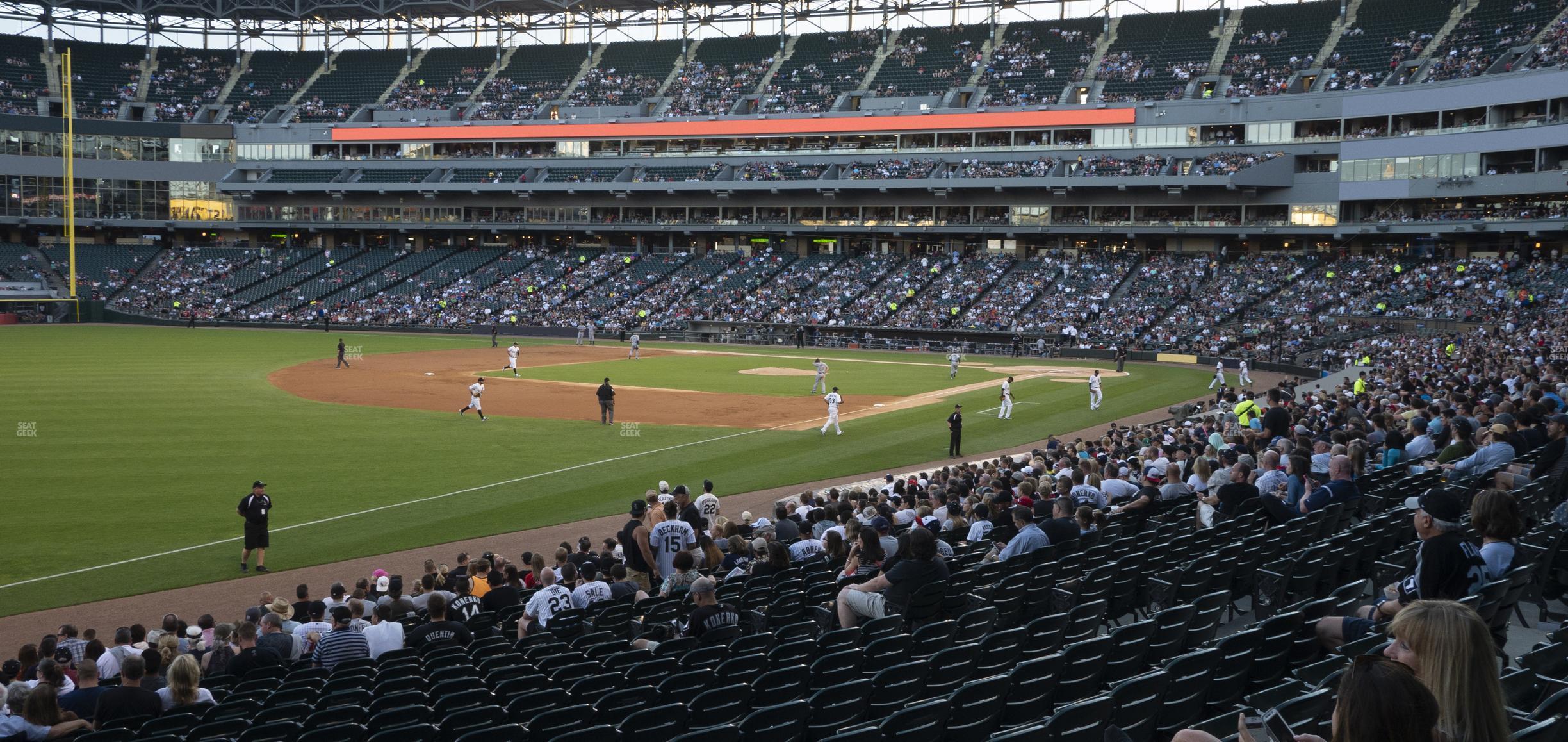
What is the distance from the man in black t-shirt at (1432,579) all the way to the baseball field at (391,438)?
16.8 meters

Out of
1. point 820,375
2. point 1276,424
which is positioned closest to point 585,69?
point 820,375

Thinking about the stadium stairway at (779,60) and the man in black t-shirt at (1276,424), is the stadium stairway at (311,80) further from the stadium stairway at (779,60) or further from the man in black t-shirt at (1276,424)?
the man in black t-shirt at (1276,424)

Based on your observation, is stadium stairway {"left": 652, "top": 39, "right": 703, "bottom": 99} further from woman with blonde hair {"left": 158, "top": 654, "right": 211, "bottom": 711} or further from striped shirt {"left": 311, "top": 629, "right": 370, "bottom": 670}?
woman with blonde hair {"left": 158, "top": 654, "right": 211, "bottom": 711}

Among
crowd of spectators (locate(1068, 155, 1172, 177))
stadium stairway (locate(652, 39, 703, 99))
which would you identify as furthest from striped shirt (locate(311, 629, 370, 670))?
stadium stairway (locate(652, 39, 703, 99))

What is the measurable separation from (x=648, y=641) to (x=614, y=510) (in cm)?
1318

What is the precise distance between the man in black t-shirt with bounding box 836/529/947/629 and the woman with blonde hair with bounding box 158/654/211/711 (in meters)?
5.62

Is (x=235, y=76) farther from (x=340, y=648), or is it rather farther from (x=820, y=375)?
(x=340, y=648)

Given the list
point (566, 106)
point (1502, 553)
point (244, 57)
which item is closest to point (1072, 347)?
point (566, 106)

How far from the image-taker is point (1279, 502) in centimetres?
1233

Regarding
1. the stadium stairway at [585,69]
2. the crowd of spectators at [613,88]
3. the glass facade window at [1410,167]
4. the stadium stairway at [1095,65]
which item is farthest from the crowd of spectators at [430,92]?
the glass facade window at [1410,167]

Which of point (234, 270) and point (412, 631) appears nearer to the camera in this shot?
point (412, 631)

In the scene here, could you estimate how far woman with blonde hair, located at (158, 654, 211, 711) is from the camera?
9250mm

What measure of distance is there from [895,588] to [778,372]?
142 feet

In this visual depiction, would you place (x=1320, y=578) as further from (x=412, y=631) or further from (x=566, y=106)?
(x=566, y=106)
